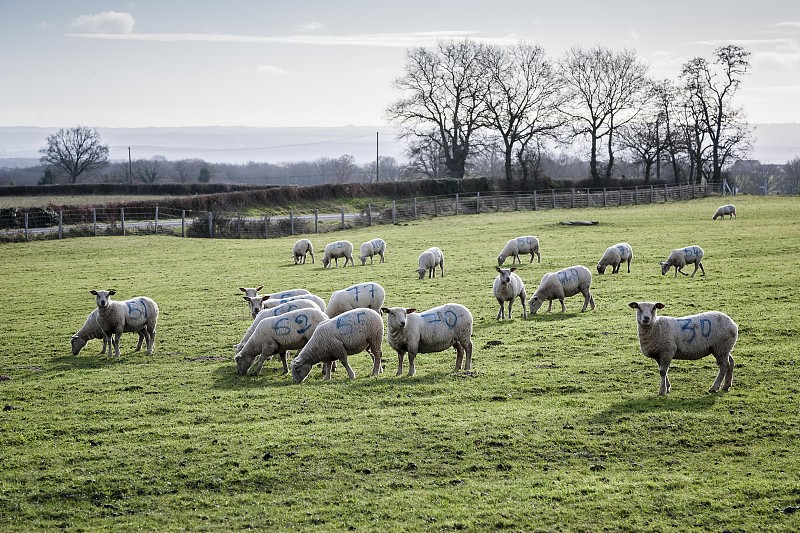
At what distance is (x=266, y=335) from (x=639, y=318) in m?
6.98

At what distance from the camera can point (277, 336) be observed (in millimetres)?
15875

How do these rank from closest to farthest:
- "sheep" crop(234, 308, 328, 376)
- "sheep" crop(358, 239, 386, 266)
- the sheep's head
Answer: the sheep's head, "sheep" crop(234, 308, 328, 376), "sheep" crop(358, 239, 386, 266)

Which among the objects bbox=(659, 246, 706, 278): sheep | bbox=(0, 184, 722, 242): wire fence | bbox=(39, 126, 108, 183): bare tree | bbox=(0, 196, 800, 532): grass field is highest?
bbox=(39, 126, 108, 183): bare tree

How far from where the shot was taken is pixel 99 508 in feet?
32.7

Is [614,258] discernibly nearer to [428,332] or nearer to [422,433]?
[428,332]

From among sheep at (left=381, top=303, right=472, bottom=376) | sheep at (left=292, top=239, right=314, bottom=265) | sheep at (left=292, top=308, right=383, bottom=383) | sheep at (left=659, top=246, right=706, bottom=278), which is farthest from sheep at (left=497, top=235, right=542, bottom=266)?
sheep at (left=292, top=308, right=383, bottom=383)

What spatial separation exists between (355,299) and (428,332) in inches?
160

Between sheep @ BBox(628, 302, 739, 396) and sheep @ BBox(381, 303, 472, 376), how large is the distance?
133 inches

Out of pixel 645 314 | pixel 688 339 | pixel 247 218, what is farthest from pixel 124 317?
pixel 247 218

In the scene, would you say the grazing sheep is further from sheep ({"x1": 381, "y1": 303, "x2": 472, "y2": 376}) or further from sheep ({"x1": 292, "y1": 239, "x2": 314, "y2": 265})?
sheep ({"x1": 292, "y1": 239, "x2": 314, "y2": 265})

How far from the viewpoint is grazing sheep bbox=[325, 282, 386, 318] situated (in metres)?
18.9

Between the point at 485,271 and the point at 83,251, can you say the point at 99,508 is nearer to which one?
the point at 485,271

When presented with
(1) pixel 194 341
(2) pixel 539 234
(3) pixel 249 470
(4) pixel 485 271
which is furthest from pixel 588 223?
(3) pixel 249 470

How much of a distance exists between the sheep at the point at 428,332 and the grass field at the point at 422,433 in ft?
1.82
